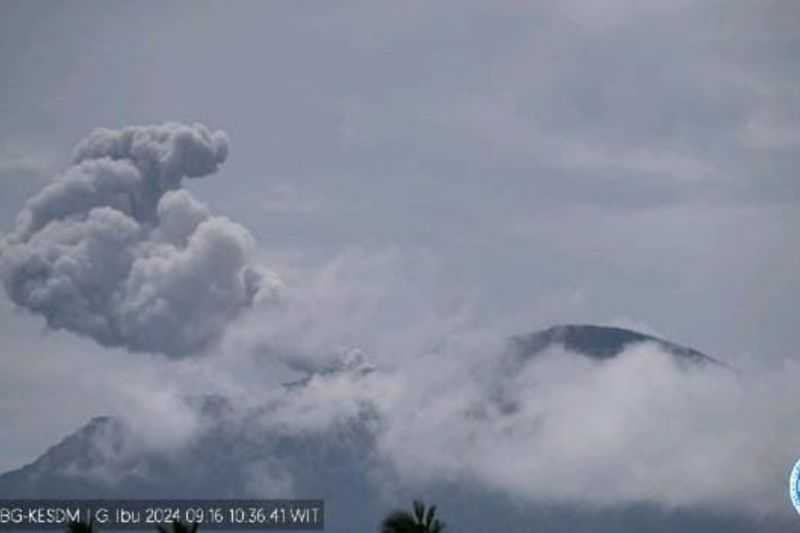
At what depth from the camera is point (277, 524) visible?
19938 centimetres

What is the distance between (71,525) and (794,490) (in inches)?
2804

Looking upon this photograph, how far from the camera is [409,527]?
120m

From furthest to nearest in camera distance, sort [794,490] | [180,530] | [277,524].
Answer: [277,524], [794,490], [180,530]

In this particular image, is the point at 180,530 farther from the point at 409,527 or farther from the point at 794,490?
the point at 794,490

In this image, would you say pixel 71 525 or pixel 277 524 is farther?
pixel 277 524

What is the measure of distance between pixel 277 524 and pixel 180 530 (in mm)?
83869

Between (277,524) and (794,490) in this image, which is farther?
(277,524)

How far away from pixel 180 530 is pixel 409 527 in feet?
60.7

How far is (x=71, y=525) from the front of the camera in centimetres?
12038

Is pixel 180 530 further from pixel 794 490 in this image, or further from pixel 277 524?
pixel 277 524

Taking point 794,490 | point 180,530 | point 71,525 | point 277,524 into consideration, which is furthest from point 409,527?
point 277,524

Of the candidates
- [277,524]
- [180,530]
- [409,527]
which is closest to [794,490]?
[409,527]

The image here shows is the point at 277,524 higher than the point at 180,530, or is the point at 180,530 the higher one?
the point at 277,524

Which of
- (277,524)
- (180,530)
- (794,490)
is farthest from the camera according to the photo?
(277,524)
